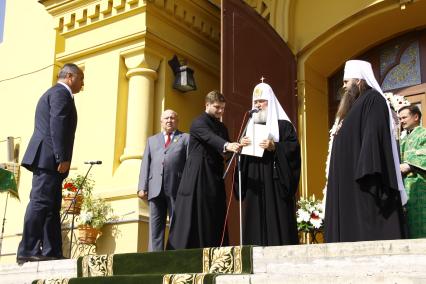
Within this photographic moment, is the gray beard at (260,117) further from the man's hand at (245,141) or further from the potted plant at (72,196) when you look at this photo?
the potted plant at (72,196)

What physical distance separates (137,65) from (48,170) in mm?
2908

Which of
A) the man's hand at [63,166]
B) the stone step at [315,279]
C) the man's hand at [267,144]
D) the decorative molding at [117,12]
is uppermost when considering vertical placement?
the decorative molding at [117,12]

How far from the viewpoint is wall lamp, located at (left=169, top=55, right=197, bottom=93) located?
7937mm

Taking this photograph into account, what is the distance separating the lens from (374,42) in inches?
336

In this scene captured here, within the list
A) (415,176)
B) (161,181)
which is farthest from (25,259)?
(415,176)

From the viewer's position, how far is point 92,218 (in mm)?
7152

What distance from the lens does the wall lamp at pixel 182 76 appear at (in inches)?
312

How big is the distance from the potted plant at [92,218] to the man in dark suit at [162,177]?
1.00 meters

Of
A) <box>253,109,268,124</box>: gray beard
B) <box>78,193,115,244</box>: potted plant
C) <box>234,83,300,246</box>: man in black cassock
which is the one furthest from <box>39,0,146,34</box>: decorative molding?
<box>234,83,300,246</box>: man in black cassock

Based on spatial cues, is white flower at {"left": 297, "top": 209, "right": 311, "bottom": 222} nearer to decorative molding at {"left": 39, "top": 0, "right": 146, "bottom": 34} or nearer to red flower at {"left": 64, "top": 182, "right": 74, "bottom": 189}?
red flower at {"left": 64, "top": 182, "right": 74, "bottom": 189}

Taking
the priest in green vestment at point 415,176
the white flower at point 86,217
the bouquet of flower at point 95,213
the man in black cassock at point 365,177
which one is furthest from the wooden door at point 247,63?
the man in black cassock at point 365,177

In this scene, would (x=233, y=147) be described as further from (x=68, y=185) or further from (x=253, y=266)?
(x=68, y=185)

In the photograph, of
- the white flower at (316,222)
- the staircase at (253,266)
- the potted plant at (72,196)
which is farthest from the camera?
the potted plant at (72,196)

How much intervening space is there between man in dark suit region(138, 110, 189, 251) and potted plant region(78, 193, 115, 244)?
1.00 metres
